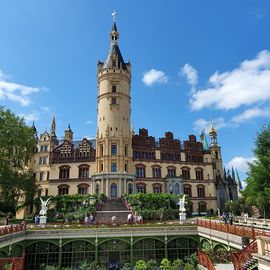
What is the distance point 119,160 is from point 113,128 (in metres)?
7.13

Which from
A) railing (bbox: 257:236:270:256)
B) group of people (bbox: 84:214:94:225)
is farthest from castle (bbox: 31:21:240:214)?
railing (bbox: 257:236:270:256)

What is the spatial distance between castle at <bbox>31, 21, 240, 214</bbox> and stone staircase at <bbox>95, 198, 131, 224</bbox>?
207 inches

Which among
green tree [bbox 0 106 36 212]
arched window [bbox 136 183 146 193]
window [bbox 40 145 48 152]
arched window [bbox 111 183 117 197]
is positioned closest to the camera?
green tree [bbox 0 106 36 212]

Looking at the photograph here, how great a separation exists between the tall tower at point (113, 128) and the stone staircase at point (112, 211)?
5101mm

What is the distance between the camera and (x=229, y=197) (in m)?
71.1

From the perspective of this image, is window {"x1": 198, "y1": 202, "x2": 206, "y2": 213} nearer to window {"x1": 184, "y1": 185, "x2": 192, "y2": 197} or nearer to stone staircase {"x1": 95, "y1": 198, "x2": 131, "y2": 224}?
window {"x1": 184, "y1": 185, "x2": 192, "y2": 197}

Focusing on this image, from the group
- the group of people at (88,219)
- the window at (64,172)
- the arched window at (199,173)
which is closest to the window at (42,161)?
the window at (64,172)

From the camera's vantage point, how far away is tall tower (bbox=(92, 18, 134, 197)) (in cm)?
5538

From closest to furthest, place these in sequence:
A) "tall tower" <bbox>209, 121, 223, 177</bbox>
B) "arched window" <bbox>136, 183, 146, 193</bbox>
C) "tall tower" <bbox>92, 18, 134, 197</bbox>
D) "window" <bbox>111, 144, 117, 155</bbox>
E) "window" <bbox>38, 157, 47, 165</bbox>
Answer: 1. "tall tower" <bbox>92, 18, 134, 197</bbox>
2. "window" <bbox>111, 144, 117, 155</bbox>
3. "arched window" <bbox>136, 183, 146, 193</bbox>
4. "window" <bbox>38, 157, 47, 165</bbox>
5. "tall tower" <bbox>209, 121, 223, 177</bbox>

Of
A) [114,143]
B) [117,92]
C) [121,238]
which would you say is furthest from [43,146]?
[121,238]

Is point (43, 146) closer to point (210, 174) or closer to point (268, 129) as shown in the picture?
point (210, 174)

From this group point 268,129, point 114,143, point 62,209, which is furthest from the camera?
point 114,143

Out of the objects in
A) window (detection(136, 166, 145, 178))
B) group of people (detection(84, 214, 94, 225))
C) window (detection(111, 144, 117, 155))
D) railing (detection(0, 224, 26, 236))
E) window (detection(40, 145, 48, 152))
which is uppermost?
window (detection(40, 145, 48, 152))

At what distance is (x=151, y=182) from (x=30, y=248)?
34.3m
